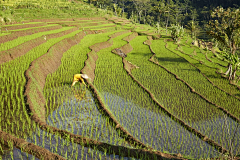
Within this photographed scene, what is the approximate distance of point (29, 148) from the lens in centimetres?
449

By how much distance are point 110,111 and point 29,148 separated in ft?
11.7

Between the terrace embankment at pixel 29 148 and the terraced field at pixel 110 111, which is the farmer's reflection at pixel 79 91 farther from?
the terrace embankment at pixel 29 148

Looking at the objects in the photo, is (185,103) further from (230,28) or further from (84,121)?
(230,28)

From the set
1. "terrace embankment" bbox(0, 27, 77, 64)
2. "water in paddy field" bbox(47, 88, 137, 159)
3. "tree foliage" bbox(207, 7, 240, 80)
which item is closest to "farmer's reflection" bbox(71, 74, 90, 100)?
"water in paddy field" bbox(47, 88, 137, 159)

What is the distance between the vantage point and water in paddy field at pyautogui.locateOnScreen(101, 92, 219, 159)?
584 cm

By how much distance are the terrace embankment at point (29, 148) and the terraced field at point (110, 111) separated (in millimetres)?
20

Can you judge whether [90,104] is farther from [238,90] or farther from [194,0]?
[194,0]

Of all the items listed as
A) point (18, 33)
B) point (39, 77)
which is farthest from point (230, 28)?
point (18, 33)

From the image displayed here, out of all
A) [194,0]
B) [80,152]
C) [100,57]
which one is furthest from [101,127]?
[194,0]

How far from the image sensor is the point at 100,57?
626 inches

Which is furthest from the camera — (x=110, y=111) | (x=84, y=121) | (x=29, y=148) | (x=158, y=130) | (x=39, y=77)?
(x=39, y=77)

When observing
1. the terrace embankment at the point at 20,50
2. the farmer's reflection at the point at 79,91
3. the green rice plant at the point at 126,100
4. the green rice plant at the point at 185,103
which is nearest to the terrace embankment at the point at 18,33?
the terrace embankment at the point at 20,50

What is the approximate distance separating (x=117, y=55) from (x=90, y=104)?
9151 millimetres

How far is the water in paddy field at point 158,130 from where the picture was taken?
5.84 meters
